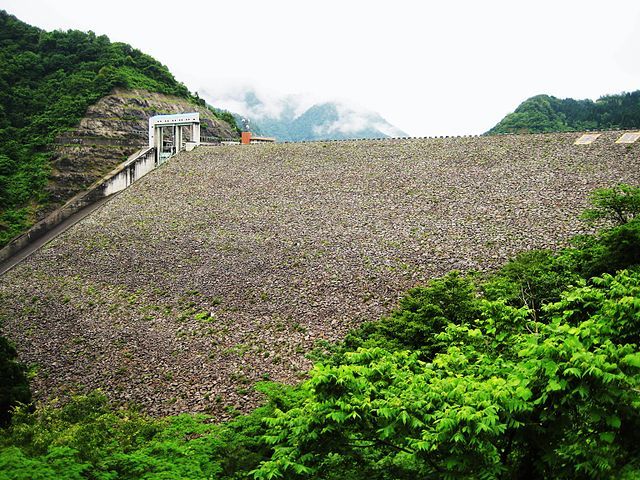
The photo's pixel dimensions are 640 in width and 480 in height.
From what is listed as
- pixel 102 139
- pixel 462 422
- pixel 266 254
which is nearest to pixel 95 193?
pixel 102 139

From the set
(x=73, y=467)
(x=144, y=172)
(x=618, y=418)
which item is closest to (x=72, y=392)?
(x=73, y=467)

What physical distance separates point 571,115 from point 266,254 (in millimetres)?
41411

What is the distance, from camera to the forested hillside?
2830 centimetres

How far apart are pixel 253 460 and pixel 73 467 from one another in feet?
7.25

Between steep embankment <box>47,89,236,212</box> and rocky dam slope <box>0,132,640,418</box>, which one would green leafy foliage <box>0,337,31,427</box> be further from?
steep embankment <box>47,89,236,212</box>

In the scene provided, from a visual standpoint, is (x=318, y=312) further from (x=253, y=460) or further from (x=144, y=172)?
(x=144, y=172)

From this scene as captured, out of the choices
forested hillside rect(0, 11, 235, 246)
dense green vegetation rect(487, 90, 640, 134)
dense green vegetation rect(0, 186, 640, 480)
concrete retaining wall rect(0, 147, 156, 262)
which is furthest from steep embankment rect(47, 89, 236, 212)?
dense green vegetation rect(487, 90, 640, 134)

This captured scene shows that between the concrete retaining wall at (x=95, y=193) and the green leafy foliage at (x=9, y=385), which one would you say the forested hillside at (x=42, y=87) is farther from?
the green leafy foliage at (x=9, y=385)

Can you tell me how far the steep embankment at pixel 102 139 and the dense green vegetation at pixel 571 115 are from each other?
2643cm

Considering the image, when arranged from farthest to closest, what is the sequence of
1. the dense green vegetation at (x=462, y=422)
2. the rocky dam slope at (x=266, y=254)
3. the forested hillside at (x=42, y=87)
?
the forested hillside at (x=42, y=87) < the rocky dam slope at (x=266, y=254) < the dense green vegetation at (x=462, y=422)

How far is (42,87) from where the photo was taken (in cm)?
3581

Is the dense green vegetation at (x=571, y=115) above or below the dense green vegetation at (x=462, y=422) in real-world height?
above

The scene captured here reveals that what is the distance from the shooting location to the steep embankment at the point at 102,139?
95.6 ft

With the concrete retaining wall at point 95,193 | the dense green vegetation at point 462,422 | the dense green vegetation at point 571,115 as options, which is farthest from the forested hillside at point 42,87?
the dense green vegetation at point 571,115
